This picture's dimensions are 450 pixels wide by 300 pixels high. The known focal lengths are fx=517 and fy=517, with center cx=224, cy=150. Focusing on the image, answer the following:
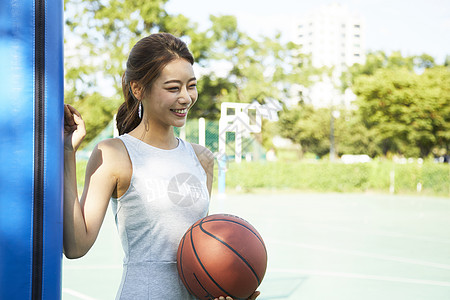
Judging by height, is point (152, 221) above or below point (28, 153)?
below

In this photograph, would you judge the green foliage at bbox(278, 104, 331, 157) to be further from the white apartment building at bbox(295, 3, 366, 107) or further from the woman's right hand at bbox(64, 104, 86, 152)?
the white apartment building at bbox(295, 3, 366, 107)

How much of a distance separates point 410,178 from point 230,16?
44.2ft

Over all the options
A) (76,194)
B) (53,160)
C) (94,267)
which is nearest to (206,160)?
(76,194)

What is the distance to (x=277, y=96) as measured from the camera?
95.1 feet

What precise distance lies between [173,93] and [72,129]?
0.39 metres

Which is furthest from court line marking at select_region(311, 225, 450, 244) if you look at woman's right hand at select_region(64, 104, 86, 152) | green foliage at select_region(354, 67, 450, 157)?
green foliage at select_region(354, 67, 450, 157)

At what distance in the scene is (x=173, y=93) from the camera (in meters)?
1.83

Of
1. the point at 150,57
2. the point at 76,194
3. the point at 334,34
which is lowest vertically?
the point at 76,194

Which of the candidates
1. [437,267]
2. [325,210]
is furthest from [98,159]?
[325,210]

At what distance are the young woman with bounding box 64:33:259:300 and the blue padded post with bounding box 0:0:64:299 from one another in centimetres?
20

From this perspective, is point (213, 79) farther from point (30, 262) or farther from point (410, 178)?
point (30, 262)

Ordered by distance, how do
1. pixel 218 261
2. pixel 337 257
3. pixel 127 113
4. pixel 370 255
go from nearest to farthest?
pixel 218 261 → pixel 127 113 → pixel 337 257 → pixel 370 255

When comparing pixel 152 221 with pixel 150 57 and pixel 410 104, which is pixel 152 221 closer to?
pixel 150 57

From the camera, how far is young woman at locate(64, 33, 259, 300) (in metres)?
1.76
